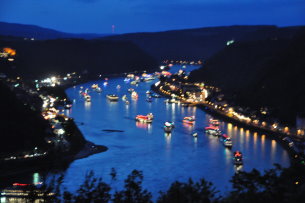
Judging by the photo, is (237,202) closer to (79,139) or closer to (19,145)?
(19,145)

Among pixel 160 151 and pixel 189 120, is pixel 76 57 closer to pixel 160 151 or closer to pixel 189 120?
pixel 189 120

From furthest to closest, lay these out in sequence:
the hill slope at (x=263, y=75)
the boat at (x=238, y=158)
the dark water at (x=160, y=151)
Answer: the hill slope at (x=263, y=75)
the boat at (x=238, y=158)
the dark water at (x=160, y=151)

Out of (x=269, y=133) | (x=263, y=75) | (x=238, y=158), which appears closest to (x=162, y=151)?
(x=238, y=158)

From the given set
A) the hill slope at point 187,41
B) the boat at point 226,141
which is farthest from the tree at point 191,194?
the hill slope at point 187,41

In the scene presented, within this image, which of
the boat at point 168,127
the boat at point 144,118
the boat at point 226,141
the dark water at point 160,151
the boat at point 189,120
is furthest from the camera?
the boat at point 189,120

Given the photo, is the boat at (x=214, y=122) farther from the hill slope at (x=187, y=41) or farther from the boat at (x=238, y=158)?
the hill slope at (x=187, y=41)

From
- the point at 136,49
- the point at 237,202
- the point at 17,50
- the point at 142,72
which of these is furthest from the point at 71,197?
the point at 136,49

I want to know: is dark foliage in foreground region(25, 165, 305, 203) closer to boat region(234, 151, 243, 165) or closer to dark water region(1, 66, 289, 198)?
dark water region(1, 66, 289, 198)

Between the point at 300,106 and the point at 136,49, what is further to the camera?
the point at 136,49
